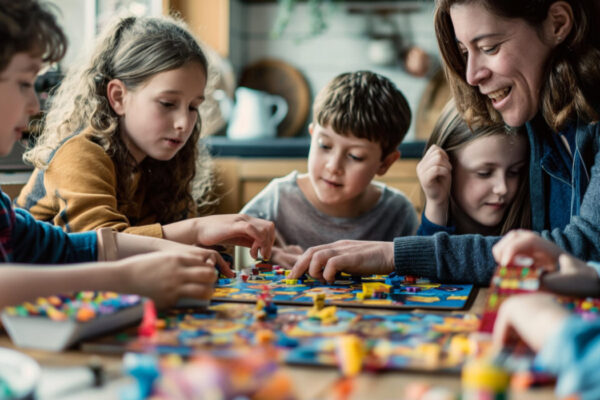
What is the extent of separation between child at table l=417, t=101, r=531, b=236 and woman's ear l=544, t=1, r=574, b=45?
292 millimetres

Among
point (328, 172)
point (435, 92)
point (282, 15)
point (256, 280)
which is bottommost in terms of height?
point (256, 280)

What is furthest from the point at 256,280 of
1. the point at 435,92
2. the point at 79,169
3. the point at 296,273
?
the point at 435,92

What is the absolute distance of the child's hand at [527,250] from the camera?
2.85 ft

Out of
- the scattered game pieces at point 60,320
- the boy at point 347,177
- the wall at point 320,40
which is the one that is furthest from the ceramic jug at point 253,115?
the scattered game pieces at point 60,320

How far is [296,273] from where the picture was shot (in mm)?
1212

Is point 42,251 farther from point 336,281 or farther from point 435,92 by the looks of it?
point 435,92

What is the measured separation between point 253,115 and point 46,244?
247cm

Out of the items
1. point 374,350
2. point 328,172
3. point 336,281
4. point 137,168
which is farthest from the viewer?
point 328,172

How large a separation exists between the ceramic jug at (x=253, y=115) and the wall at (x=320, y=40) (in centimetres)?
26

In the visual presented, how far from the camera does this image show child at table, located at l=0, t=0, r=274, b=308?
0.79 meters

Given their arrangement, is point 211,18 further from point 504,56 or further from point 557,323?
point 557,323

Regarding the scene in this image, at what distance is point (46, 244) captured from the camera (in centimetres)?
105

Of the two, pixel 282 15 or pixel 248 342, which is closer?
pixel 248 342

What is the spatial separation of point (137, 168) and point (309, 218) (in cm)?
54
